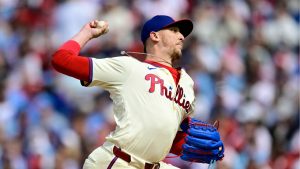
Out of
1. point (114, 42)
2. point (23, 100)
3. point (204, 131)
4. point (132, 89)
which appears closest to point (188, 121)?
point (204, 131)

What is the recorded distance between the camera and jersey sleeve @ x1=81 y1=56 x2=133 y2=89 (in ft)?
22.7

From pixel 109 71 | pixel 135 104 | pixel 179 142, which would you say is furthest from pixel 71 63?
pixel 179 142

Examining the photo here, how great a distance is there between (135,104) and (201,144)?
2.09ft

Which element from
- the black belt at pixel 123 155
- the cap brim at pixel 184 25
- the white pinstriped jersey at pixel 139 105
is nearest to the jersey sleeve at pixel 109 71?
the white pinstriped jersey at pixel 139 105

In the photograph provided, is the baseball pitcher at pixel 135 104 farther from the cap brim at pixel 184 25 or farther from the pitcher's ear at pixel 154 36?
the cap brim at pixel 184 25

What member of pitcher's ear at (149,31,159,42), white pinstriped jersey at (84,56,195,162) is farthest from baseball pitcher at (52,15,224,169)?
pitcher's ear at (149,31,159,42)

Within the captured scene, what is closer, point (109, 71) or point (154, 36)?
point (109, 71)

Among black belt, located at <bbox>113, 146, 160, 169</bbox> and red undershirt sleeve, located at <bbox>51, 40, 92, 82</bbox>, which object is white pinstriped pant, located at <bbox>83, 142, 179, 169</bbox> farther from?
red undershirt sleeve, located at <bbox>51, 40, 92, 82</bbox>

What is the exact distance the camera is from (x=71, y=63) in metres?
6.79

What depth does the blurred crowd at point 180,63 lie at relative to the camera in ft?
41.5

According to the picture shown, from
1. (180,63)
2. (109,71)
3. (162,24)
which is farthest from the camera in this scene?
(180,63)

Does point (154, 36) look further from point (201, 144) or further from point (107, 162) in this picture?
point (107, 162)

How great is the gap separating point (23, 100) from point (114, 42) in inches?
74.7

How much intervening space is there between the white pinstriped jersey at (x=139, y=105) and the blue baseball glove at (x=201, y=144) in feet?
0.74
